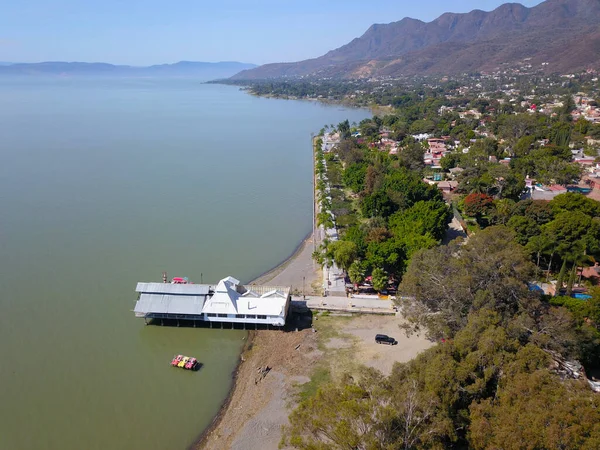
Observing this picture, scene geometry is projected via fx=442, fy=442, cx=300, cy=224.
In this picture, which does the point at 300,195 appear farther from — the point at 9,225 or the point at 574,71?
the point at 574,71

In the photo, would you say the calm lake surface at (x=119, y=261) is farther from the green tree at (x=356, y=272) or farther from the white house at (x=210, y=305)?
the green tree at (x=356, y=272)

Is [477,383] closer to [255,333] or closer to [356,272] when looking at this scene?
[356,272]

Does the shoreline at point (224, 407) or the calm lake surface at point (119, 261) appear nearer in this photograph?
the shoreline at point (224, 407)

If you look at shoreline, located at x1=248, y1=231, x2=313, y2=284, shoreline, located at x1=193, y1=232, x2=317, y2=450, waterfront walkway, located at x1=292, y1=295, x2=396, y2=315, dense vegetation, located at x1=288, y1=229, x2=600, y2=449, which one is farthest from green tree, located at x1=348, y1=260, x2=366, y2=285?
shoreline, located at x1=248, y1=231, x2=313, y2=284

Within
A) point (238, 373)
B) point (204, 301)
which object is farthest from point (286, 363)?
point (204, 301)

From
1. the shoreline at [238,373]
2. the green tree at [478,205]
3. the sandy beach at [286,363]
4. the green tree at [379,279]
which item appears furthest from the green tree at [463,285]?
the green tree at [478,205]

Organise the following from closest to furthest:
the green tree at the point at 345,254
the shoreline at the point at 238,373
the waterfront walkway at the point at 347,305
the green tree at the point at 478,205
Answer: the shoreline at the point at 238,373
the waterfront walkway at the point at 347,305
the green tree at the point at 345,254
the green tree at the point at 478,205

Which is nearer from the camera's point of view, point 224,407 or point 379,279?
point 224,407
